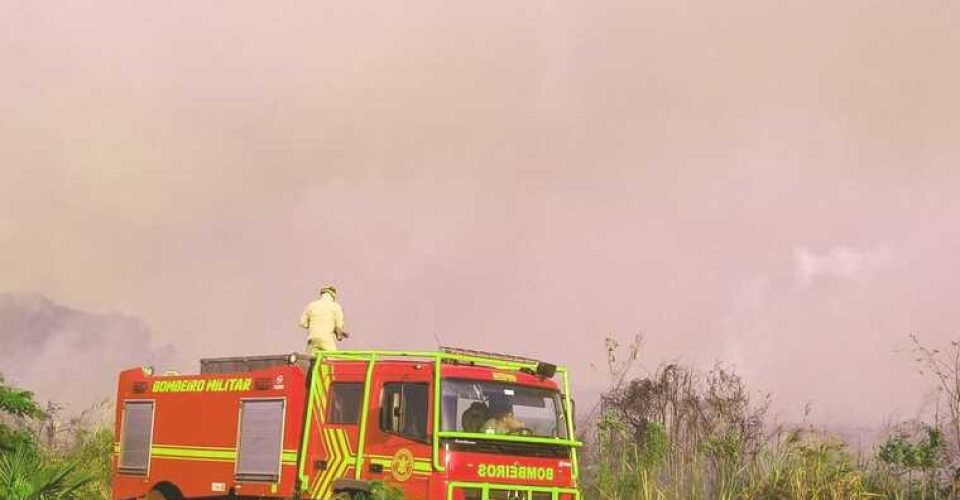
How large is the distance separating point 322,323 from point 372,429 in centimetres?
319

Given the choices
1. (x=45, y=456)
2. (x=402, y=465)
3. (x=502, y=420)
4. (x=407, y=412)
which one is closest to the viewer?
(x=402, y=465)

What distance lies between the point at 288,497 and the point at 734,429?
7.42 meters

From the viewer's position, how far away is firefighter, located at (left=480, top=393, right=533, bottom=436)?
1425 centimetres

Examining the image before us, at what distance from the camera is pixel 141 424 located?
1789 cm

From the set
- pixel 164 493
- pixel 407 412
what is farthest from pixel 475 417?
pixel 164 493

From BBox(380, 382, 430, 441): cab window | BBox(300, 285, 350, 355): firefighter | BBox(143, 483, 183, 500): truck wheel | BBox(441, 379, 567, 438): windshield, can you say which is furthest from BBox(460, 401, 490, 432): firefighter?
BBox(143, 483, 183, 500): truck wheel

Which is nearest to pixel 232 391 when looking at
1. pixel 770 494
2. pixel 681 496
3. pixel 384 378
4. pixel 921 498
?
pixel 384 378

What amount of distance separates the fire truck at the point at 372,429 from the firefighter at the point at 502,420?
0.6 inches

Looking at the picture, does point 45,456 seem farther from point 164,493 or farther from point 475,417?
point 475,417

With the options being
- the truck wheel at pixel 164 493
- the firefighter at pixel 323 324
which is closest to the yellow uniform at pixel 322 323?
the firefighter at pixel 323 324

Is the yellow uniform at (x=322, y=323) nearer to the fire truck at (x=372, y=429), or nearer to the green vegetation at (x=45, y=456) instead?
the fire truck at (x=372, y=429)

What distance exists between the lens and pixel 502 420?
1438 cm

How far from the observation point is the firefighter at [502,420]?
46.8ft

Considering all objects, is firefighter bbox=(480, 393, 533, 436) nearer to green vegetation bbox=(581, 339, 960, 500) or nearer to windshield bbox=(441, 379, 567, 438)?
windshield bbox=(441, 379, 567, 438)
